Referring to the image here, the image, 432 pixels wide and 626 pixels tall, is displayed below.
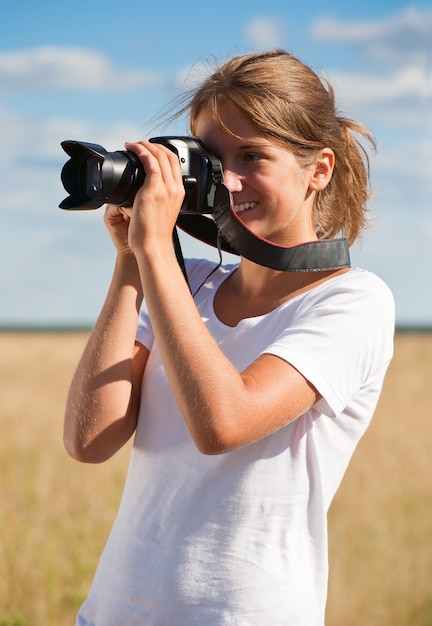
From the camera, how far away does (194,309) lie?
5.59 ft

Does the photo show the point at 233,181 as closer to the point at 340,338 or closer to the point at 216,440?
the point at 340,338

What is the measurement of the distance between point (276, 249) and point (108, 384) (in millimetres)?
467

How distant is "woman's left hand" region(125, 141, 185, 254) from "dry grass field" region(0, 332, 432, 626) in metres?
2.65

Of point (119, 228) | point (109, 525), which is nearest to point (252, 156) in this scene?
point (119, 228)

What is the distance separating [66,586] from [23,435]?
14.0 feet

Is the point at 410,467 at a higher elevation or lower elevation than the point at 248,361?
lower

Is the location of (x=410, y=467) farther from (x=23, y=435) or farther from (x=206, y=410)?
(x=206, y=410)

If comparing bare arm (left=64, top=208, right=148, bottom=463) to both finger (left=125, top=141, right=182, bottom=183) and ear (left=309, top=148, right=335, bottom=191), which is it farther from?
ear (left=309, top=148, right=335, bottom=191)

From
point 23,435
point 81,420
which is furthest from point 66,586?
point 23,435

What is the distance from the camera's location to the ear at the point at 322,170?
6.56 ft

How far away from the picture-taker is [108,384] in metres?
1.93

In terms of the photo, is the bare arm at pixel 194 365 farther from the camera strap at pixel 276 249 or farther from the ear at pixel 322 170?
the ear at pixel 322 170

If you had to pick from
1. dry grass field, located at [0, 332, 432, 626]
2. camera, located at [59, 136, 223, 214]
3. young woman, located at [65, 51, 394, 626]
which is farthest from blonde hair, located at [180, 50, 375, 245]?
dry grass field, located at [0, 332, 432, 626]

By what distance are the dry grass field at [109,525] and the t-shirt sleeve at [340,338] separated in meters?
2.64
